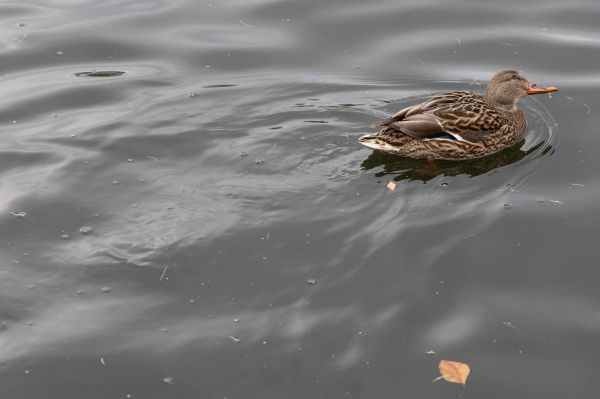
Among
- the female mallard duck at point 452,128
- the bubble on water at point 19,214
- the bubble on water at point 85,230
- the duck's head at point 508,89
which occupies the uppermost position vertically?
the duck's head at point 508,89

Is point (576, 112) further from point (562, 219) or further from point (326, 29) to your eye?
point (326, 29)

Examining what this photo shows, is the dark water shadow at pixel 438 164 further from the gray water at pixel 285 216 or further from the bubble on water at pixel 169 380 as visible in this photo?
the bubble on water at pixel 169 380

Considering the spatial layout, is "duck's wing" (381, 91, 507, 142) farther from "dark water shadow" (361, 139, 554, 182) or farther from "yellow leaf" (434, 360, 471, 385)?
"yellow leaf" (434, 360, 471, 385)

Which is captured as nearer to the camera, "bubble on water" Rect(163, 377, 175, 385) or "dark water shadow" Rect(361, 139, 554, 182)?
"bubble on water" Rect(163, 377, 175, 385)

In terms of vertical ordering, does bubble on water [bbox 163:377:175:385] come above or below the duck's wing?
below

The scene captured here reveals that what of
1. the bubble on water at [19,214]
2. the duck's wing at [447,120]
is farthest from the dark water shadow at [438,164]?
the bubble on water at [19,214]

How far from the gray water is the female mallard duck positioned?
174 millimetres

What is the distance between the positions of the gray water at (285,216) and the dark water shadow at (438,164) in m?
0.03

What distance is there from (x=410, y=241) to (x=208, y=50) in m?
4.86

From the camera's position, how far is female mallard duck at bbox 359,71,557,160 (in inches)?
331

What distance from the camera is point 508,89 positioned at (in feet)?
29.3

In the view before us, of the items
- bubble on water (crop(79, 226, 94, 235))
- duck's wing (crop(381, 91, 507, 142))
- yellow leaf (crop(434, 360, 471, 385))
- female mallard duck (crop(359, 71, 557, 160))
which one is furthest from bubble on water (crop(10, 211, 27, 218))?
yellow leaf (crop(434, 360, 471, 385))

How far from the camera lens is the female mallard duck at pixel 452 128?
8.41 metres

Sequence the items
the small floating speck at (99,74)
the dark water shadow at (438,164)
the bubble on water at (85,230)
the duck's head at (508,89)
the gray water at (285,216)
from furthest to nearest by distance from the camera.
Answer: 1. the small floating speck at (99,74)
2. the duck's head at (508,89)
3. the dark water shadow at (438,164)
4. the bubble on water at (85,230)
5. the gray water at (285,216)
